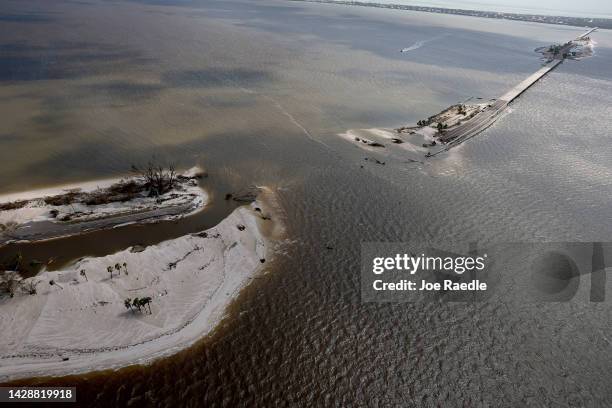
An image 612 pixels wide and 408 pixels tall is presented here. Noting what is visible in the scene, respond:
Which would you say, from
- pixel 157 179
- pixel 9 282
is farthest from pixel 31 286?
pixel 157 179

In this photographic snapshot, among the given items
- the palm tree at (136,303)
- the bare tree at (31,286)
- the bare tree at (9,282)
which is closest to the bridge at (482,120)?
the palm tree at (136,303)

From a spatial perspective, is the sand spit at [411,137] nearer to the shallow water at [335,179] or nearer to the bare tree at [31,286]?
the shallow water at [335,179]

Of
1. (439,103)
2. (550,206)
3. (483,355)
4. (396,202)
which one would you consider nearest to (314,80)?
(439,103)

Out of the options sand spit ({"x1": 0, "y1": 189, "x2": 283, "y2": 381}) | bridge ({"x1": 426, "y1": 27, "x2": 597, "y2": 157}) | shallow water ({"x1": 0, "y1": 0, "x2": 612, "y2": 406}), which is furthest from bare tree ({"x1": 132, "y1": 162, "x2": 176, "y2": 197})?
bridge ({"x1": 426, "y1": 27, "x2": 597, "y2": 157})

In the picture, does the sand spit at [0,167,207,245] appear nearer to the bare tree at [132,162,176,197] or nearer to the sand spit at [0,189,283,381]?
the bare tree at [132,162,176,197]

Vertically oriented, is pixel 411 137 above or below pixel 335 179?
above

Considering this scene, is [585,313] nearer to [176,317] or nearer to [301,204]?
[301,204]

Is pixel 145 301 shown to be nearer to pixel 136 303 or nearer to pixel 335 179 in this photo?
pixel 136 303
